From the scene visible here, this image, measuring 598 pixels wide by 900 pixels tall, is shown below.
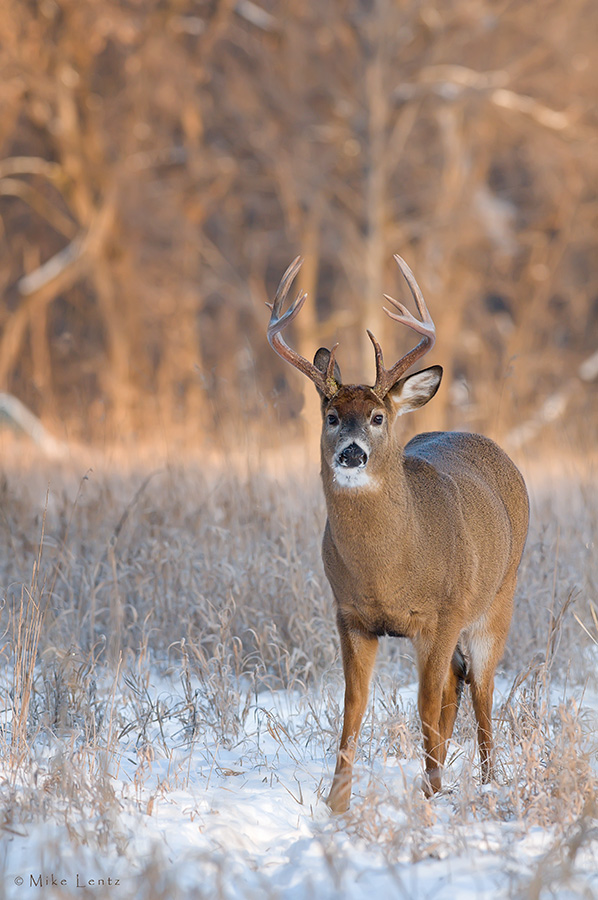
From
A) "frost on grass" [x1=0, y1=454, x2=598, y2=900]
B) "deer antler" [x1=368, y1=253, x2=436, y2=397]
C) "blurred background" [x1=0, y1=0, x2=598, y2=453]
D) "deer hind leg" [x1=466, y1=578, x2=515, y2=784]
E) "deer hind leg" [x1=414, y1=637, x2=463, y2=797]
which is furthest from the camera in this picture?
"blurred background" [x1=0, y1=0, x2=598, y2=453]

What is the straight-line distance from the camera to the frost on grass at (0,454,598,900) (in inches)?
117

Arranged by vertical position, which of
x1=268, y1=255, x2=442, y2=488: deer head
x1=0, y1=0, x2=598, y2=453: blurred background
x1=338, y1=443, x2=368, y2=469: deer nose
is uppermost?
x1=0, y1=0, x2=598, y2=453: blurred background

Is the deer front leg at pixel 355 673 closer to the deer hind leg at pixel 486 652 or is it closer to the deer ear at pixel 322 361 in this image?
the deer hind leg at pixel 486 652

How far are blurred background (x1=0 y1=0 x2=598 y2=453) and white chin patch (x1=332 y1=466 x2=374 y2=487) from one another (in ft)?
25.1

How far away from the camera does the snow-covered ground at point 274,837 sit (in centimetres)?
281

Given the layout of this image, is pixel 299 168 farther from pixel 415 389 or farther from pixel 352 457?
pixel 352 457

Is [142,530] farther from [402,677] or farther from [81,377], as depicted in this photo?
[81,377]

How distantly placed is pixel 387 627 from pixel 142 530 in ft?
8.90

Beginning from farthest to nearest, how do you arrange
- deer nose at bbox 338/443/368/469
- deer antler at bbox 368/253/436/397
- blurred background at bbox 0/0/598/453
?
blurred background at bbox 0/0/598/453 → deer antler at bbox 368/253/436/397 → deer nose at bbox 338/443/368/469

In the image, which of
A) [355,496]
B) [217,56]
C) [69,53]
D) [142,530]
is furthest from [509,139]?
[355,496]
